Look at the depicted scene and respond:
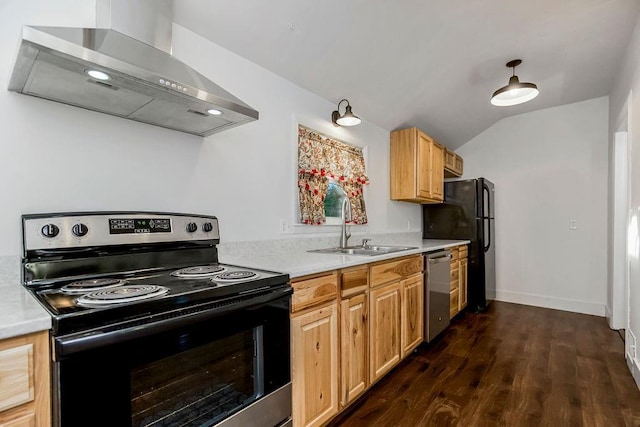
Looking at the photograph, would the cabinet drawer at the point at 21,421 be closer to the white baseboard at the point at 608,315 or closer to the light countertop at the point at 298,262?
the light countertop at the point at 298,262

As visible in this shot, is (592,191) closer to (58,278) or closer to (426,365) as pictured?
(426,365)

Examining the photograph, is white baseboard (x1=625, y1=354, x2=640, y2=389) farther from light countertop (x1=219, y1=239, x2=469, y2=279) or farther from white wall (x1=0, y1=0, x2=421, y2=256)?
white wall (x1=0, y1=0, x2=421, y2=256)

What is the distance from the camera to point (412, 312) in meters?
2.58

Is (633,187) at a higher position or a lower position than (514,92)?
lower

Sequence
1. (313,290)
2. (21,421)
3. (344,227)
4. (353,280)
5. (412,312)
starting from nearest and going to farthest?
(21,421) < (313,290) < (353,280) < (412,312) < (344,227)

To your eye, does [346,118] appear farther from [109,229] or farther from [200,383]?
[200,383]

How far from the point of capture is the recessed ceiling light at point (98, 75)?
108 cm

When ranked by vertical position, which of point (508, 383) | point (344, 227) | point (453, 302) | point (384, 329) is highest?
point (344, 227)

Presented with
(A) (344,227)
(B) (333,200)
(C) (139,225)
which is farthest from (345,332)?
(B) (333,200)

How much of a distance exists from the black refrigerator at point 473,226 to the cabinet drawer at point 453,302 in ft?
1.81

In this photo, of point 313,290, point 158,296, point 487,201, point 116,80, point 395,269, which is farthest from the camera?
point 487,201

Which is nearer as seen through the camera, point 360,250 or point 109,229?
point 109,229

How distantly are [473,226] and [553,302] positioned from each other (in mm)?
1533

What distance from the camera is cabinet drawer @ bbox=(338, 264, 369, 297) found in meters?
1.84
